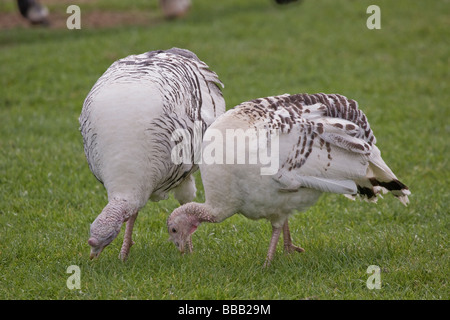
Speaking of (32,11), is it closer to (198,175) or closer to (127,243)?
(198,175)

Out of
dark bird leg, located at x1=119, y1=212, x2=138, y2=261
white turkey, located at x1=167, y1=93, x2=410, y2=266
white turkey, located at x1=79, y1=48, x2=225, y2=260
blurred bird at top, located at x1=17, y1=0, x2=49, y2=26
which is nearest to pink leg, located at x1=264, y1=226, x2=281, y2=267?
white turkey, located at x1=167, y1=93, x2=410, y2=266

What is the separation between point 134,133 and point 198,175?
3023mm

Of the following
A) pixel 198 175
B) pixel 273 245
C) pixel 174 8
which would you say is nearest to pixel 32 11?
pixel 174 8

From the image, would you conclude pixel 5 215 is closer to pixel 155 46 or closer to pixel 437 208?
pixel 437 208

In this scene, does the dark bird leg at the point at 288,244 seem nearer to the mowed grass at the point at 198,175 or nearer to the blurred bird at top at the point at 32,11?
the mowed grass at the point at 198,175

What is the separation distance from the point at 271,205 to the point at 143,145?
1021mm

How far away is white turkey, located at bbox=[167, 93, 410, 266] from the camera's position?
16.4 feet

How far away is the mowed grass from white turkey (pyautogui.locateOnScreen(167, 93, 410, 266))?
0.44 metres

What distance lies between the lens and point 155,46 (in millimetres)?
12352

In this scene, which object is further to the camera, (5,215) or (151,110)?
(5,215)

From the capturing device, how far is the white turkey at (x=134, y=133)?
506 centimetres

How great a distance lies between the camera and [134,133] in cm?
511

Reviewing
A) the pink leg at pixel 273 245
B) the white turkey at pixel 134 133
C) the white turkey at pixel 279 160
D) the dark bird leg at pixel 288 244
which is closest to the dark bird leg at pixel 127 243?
the white turkey at pixel 134 133
